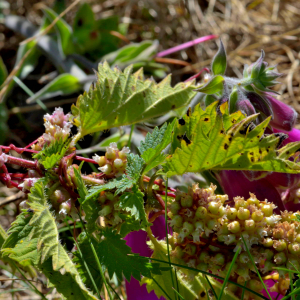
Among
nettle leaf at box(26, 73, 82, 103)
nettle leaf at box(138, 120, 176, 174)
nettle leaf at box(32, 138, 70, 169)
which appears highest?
nettle leaf at box(32, 138, 70, 169)

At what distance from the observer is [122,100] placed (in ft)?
2.98

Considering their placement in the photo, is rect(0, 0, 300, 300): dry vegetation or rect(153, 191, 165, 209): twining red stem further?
rect(0, 0, 300, 300): dry vegetation

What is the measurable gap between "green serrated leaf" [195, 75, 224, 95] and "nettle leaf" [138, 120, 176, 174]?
0.20 m

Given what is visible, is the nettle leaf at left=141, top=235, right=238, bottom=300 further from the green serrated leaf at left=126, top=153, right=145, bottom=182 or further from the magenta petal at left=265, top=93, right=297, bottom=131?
the magenta petal at left=265, top=93, right=297, bottom=131

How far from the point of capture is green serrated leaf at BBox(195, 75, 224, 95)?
2.86ft

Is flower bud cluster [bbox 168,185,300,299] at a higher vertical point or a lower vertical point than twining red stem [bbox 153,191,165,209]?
lower

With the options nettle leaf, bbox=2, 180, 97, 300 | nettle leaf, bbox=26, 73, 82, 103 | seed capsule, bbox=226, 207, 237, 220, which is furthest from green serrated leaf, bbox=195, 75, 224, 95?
nettle leaf, bbox=26, 73, 82, 103

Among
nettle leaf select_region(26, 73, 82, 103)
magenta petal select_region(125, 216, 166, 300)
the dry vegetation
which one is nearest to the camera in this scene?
magenta petal select_region(125, 216, 166, 300)

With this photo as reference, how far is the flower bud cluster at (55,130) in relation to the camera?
0.77m

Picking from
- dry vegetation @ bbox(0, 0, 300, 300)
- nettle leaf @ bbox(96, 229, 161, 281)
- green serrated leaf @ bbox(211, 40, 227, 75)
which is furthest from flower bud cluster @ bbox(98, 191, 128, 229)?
dry vegetation @ bbox(0, 0, 300, 300)

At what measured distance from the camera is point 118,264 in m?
0.70

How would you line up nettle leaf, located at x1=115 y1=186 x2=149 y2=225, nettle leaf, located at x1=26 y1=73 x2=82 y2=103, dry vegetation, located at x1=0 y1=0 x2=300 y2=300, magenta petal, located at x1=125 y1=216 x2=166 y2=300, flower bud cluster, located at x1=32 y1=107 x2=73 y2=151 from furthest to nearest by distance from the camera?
dry vegetation, located at x1=0 y1=0 x2=300 y2=300 → nettle leaf, located at x1=26 y1=73 x2=82 y2=103 → magenta petal, located at x1=125 y1=216 x2=166 y2=300 → flower bud cluster, located at x1=32 y1=107 x2=73 y2=151 → nettle leaf, located at x1=115 y1=186 x2=149 y2=225

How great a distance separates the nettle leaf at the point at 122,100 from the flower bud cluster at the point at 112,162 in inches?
5.1

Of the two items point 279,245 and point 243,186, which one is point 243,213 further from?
point 243,186
